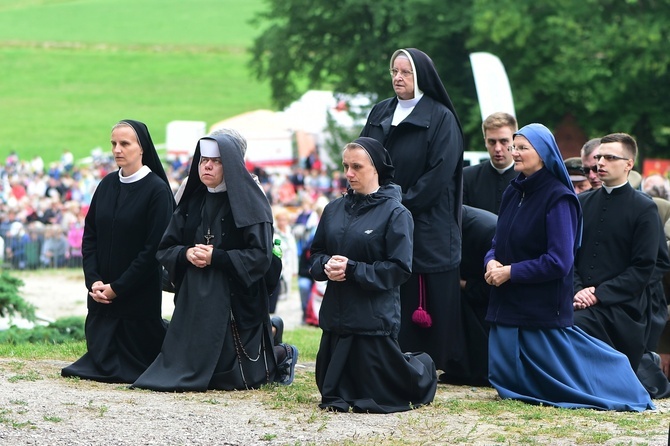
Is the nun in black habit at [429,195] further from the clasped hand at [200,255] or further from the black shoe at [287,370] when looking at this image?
the clasped hand at [200,255]

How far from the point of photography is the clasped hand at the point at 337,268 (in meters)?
7.50

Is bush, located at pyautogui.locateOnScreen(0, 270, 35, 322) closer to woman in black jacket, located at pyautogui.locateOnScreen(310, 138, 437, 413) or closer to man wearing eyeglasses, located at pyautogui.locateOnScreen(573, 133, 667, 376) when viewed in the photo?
woman in black jacket, located at pyautogui.locateOnScreen(310, 138, 437, 413)

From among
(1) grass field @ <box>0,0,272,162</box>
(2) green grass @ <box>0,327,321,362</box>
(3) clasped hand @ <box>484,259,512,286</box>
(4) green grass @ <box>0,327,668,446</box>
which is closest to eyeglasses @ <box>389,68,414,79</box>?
(3) clasped hand @ <box>484,259,512,286</box>

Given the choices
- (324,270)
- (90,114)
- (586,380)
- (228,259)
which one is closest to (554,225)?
(586,380)

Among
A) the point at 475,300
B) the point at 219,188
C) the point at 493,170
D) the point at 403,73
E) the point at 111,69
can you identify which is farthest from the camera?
the point at 111,69

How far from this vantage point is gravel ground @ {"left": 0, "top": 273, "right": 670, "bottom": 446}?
658 centimetres

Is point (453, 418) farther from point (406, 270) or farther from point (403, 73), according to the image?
point (403, 73)

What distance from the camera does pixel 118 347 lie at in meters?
8.82

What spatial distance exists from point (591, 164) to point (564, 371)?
6.44ft

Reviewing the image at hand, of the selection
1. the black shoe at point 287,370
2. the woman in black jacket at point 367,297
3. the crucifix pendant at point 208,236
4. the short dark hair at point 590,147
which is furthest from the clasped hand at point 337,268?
the short dark hair at point 590,147

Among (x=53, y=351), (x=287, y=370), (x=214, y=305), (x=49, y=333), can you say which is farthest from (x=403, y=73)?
(x=49, y=333)

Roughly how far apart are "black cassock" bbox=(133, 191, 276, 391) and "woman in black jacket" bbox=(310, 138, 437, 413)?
0.84 metres

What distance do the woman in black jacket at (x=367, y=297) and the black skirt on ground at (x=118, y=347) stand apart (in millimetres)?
1697

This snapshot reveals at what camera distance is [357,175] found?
7656 mm
